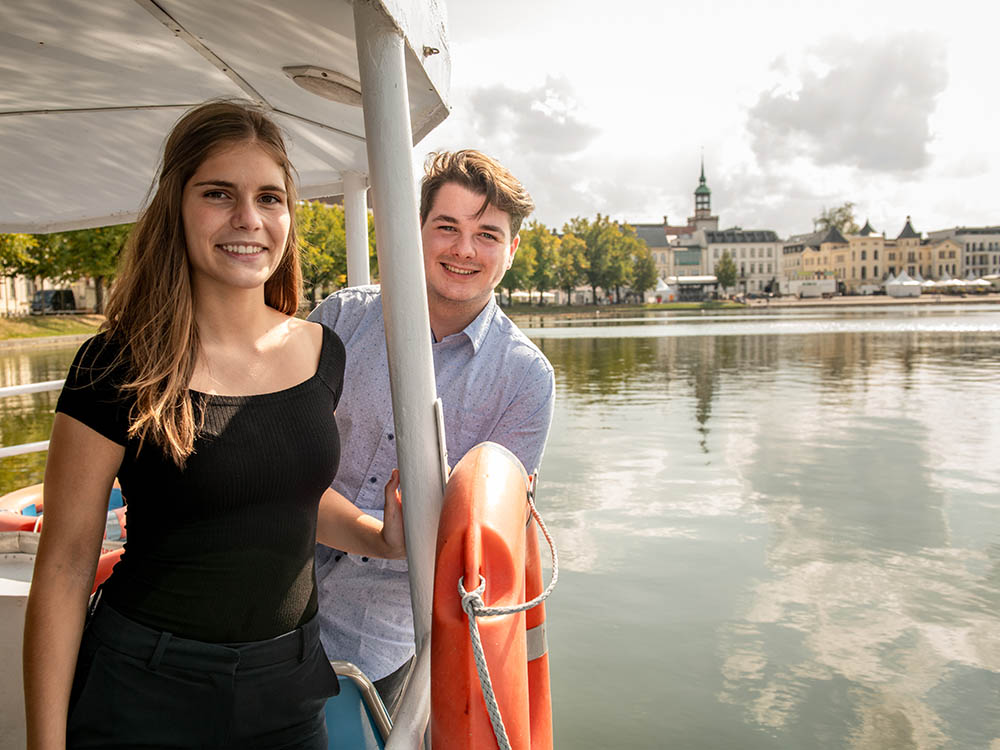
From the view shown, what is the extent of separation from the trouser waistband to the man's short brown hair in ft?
4.53

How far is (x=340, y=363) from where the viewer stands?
74.9 inches

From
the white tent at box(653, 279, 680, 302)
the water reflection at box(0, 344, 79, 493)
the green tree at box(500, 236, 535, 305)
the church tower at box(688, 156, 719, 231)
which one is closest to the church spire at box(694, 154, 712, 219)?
the church tower at box(688, 156, 719, 231)

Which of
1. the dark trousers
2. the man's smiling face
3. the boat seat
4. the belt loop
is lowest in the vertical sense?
the boat seat

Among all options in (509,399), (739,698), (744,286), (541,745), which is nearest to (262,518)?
(509,399)

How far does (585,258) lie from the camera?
90.9m

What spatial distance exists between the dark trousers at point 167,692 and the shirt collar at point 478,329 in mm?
1106

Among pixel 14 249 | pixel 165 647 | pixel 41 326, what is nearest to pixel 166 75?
pixel 165 647

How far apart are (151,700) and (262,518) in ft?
1.25

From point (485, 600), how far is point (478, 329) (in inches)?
38.7

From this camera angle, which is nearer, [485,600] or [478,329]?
[485,600]

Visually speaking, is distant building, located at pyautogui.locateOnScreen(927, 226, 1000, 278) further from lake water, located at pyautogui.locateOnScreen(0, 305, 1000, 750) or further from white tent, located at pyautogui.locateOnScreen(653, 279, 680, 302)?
lake water, located at pyautogui.locateOnScreen(0, 305, 1000, 750)

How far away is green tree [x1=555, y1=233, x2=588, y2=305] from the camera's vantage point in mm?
87188

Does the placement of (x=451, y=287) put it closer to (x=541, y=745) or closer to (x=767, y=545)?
(x=541, y=745)

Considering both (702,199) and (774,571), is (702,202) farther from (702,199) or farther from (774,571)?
(774,571)
